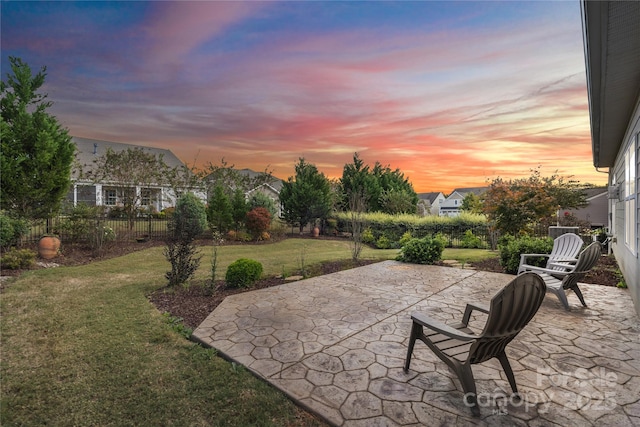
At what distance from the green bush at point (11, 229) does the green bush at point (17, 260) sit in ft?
2.81

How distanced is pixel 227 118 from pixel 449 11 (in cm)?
777

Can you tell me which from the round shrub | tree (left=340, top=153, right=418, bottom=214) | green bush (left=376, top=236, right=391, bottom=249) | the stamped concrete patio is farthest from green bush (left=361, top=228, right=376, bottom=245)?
the stamped concrete patio

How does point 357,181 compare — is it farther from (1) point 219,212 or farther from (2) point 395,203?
(1) point 219,212

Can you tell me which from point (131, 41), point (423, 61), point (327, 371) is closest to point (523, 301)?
point (327, 371)

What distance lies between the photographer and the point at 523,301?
222 cm

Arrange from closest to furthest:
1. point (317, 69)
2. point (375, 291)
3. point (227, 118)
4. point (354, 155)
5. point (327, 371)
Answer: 1. point (327, 371)
2. point (375, 291)
3. point (317, 69)
4. point (227, 118)
5. point (354, 155)

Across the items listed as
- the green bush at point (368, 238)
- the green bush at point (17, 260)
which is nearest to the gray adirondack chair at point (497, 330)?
the green bush at point (17, 260)

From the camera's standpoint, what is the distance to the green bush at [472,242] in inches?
514

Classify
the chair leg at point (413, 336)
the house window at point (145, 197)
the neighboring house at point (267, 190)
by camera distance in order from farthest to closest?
the neighboring house at point (267, 190) → the house window at point (145, 197) → the chair leg at point (413, 336)

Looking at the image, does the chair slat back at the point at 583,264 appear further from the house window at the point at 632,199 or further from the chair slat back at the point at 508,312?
the chair slat back at the point at 508,312

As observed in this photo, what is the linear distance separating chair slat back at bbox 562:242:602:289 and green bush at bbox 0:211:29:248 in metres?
12.0

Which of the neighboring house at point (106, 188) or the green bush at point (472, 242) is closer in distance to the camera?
the green bush at point (472, 242)

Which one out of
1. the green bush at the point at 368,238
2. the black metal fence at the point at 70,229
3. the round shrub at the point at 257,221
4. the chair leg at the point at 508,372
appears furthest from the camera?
the green bush at the point at 368,238

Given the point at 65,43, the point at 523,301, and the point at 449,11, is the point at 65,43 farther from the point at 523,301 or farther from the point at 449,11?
the point at 523,301
